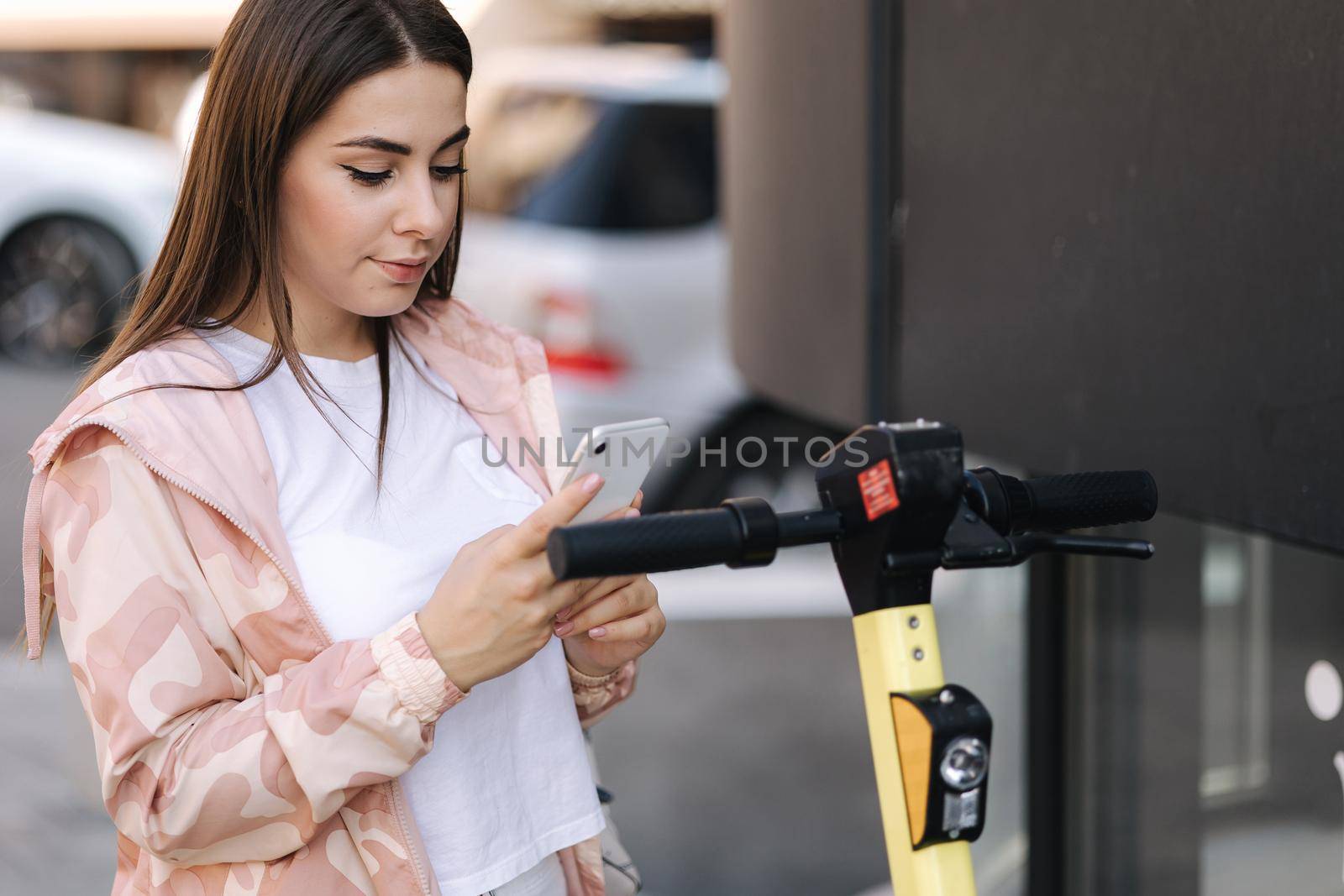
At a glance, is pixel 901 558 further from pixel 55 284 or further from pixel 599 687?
pixel 55 284

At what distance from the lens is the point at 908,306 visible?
285cm

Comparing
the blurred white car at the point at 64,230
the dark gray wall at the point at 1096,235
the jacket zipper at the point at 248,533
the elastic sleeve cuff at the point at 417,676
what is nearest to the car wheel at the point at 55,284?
the blurred white car at the point at 64,230

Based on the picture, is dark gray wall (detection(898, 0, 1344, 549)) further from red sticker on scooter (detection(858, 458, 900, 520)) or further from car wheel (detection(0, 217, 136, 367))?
car wheel (detection(0, 217, 136, 367))

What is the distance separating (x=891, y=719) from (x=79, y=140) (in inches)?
294

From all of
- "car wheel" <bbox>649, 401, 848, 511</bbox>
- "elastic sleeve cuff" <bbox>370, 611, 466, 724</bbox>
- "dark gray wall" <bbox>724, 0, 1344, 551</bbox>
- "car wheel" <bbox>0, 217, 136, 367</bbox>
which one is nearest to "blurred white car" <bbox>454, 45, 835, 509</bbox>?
"car wheel" <bbox>649, 401, 848, 511</bbox>

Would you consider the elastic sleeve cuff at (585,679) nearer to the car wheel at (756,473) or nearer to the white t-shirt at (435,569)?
the white t-shirt at (435,569)

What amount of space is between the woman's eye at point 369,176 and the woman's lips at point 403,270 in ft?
0.29

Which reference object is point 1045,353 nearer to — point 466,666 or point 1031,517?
point 1031,517

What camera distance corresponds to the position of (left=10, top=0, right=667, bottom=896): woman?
134 centimetres

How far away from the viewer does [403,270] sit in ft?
5.20

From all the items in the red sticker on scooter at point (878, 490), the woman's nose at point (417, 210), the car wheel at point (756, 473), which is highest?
the woman's nose at point (417, 210)

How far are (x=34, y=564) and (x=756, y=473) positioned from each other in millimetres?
4498

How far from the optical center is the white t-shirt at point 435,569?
1518mm

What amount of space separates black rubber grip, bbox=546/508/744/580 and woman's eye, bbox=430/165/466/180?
62 cm
